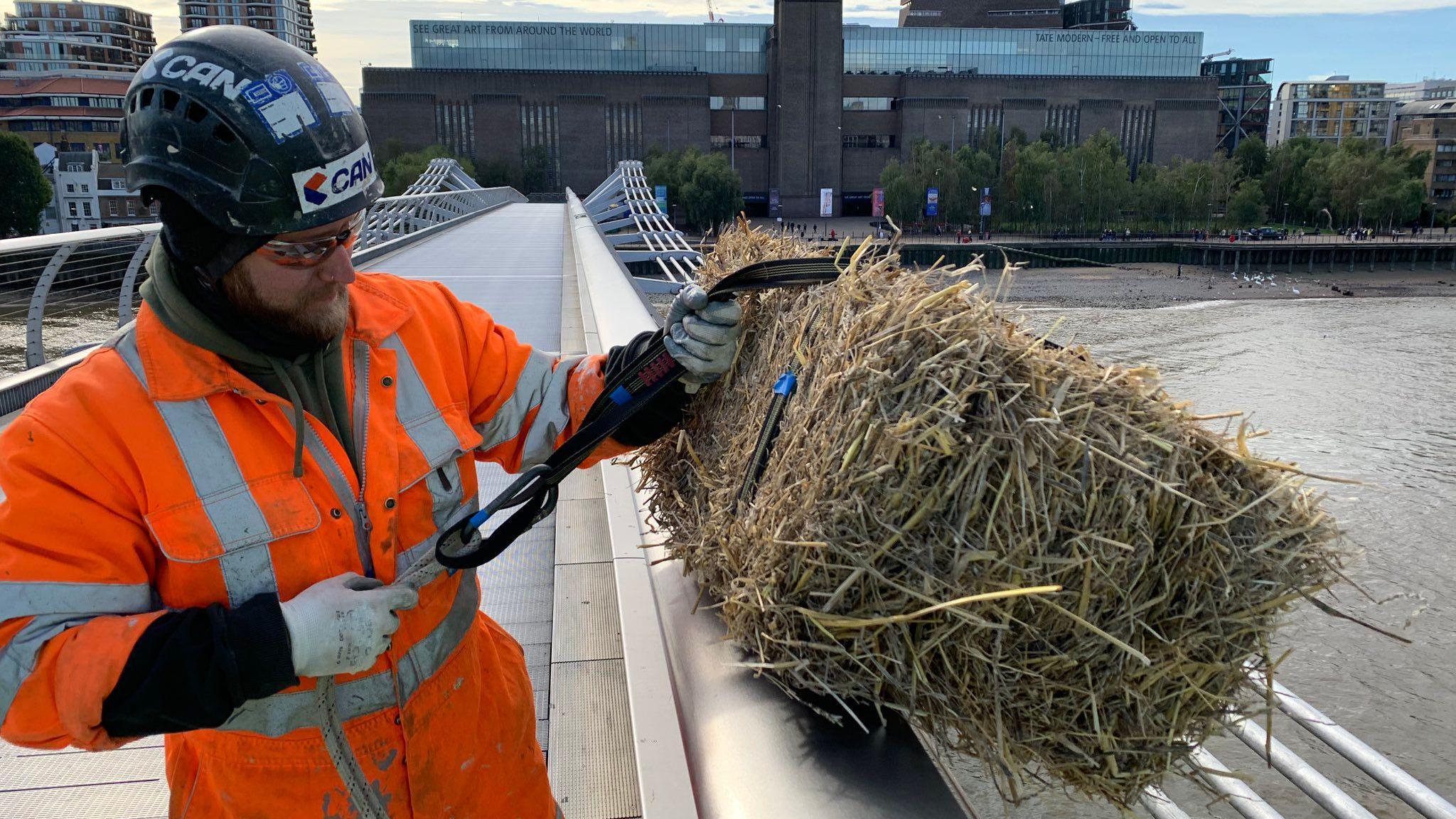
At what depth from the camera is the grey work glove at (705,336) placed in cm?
197

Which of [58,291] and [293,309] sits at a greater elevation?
[293,309]

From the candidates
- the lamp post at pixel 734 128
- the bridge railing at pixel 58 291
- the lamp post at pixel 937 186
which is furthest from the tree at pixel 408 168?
the bridge railing at pixel 58 291

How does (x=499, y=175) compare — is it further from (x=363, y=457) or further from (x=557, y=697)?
(x=363, y=457)

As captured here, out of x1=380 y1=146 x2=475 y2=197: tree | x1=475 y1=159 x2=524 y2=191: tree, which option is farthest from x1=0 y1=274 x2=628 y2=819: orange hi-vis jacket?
x1=475 y1=159 x2=524 y2=191: tree

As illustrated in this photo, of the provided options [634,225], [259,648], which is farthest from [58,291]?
[634,225]

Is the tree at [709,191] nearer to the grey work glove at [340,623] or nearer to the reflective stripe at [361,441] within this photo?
the reflective stripe at [361,441]

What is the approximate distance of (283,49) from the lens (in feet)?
6.08

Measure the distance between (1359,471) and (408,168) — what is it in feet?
166

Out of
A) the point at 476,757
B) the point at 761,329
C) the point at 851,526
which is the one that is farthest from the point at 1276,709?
the point at 476,757

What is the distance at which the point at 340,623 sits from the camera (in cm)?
161

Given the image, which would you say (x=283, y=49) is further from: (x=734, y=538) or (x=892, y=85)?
(x=892, y=85)

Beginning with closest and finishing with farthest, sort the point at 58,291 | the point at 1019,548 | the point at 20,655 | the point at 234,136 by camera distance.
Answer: the point at 1019,548, the point at 20,655, the point at 234,136, the point at 58,291

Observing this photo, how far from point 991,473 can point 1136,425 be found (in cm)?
22

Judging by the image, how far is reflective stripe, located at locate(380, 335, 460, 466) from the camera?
189 centimetres
